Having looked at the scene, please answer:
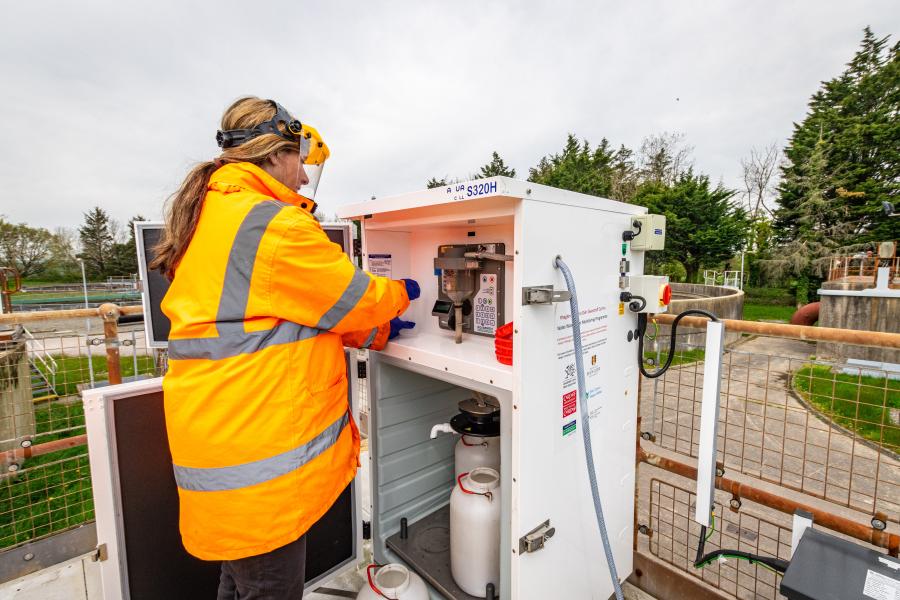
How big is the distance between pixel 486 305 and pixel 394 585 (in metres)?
1.25

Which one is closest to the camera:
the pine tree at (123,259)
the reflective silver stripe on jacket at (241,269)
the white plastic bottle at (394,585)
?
the reflective silver stripe on jacket at (241,269)

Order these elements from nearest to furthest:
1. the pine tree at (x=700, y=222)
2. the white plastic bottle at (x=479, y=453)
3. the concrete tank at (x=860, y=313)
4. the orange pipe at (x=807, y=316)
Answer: the white plastic bottle at (x=479, y=453) < the concrete tank at (x=860, y=313) < the orange pipe at (x=807, y=316) < the pine tree at (x=700, y=222)

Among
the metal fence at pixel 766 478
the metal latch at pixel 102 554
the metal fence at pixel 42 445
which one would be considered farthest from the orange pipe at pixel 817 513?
the metal fence at pixel 42 445

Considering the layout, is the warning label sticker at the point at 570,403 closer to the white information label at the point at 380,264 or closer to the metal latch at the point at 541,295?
the metal latch at the point at 541,295

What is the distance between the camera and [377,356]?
1.91 m

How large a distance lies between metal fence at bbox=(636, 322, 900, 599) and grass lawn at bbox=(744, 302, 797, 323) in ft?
33.9

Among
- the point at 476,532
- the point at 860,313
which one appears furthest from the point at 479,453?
the point at 860,313

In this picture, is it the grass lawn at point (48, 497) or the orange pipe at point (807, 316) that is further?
the orange pipe at point (807, 316)

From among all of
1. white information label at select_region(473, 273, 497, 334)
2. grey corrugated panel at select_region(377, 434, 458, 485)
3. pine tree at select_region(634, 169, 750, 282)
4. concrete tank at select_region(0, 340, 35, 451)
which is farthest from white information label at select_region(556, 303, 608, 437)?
pine tree at select_region(634, 169, 750, 282)

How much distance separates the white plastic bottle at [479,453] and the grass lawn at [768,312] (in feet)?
53.1

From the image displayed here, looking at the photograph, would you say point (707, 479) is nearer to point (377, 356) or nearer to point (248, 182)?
point (377, 356)

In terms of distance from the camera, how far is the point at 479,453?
2.03m

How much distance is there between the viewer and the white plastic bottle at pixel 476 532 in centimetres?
172

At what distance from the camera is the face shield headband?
127 centimetres
